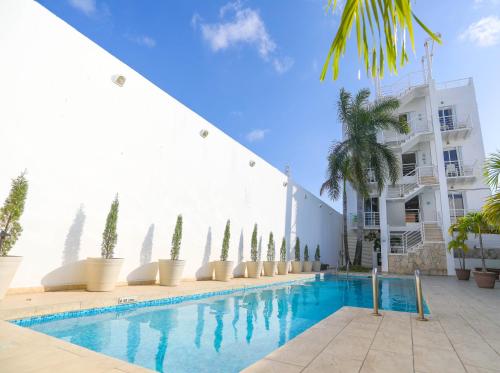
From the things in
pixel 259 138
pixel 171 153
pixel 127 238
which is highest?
pixel 259 138

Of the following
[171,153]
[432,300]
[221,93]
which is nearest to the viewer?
[432,300]

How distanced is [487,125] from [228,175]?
17.1 meters

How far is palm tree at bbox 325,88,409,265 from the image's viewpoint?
51.1ft

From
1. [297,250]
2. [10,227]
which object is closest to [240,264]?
[297,250]

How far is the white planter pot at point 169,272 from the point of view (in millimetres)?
7082

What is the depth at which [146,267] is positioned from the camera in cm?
737

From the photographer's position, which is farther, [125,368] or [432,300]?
[432,300]

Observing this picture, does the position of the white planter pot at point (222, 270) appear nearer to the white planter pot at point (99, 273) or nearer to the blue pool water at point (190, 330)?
the blue pool water at point (190, 330)

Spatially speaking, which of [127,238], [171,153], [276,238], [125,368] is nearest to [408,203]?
[276,238]

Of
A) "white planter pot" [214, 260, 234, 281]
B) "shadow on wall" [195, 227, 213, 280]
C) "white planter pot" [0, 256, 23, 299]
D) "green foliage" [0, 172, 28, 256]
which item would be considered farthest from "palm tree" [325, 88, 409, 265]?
"white planter pot" [0, 256, 23, 299]

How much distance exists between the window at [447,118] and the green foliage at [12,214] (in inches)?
835

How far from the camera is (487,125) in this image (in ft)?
57.7

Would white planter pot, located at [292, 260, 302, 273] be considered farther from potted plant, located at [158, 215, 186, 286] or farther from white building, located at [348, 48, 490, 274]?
potted plant, located at [158, 215, 186, 286]

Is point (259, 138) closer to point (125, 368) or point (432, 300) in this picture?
point (432, 300)
